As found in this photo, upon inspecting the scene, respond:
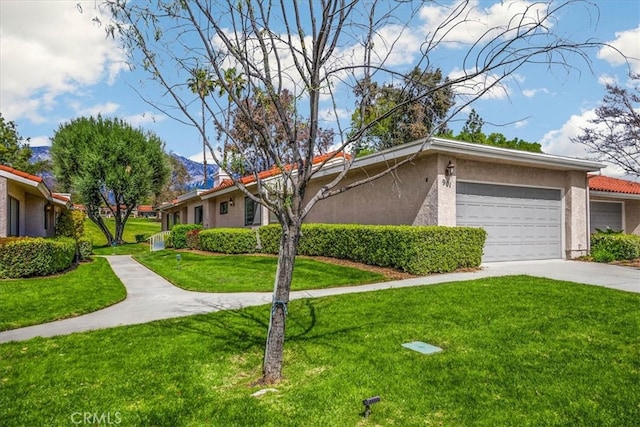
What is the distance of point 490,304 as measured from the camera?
6.92 metres

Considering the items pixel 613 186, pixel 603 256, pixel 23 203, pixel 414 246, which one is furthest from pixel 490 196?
pixel 23 203

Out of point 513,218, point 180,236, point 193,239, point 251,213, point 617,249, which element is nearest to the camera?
point 513,218

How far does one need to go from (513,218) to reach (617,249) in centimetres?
397

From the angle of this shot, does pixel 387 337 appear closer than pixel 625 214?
Yes

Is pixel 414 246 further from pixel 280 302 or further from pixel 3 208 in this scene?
pixel 3 208

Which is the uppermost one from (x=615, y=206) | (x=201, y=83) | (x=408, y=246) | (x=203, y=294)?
(x=201, y=83)

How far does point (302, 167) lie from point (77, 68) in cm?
338

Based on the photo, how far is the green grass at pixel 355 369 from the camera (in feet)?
11.3

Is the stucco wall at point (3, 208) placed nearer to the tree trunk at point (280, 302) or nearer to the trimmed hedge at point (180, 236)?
the trimmed hedge at point (180, 236)

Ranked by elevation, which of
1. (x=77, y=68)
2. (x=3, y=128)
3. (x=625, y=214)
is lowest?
(x=625, y=214)

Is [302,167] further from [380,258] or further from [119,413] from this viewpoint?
[380,258]

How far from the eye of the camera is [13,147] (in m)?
39.3

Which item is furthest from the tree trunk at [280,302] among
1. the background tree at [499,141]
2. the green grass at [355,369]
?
the background tree at [499,141]

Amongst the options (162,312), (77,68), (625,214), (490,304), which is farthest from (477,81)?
(625,214)
